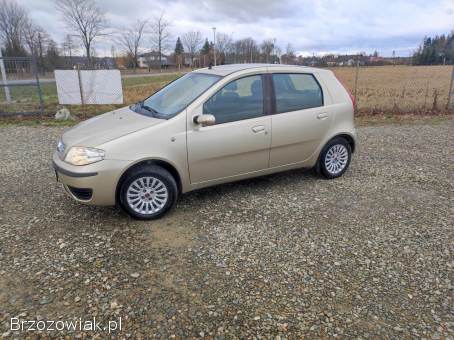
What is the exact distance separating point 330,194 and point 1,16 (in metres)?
49.7

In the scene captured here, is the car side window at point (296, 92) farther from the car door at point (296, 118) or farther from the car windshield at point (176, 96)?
the car windshield at point (176, 96)

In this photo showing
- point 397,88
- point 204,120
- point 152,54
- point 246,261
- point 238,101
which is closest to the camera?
point 246,261

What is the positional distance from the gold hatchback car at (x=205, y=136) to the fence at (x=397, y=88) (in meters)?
6.74

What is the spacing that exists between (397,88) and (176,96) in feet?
56.0

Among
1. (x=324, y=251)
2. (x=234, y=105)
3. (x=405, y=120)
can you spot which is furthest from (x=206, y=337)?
(x=405, y=120)

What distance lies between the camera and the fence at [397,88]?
10.7 metres

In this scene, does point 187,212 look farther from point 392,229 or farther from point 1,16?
point 1,16

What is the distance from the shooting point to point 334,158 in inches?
193

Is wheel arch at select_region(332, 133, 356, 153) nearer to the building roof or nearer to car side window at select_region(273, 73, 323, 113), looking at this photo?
car side window at select_region(273, 73, 323, 113)

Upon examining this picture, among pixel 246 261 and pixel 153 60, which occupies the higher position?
pixel 153 60

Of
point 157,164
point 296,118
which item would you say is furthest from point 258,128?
point 157,164

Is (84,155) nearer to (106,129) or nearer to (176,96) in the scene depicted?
(106,129)

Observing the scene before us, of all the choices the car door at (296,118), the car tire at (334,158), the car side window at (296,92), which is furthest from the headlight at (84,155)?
the car tire at (334,158)

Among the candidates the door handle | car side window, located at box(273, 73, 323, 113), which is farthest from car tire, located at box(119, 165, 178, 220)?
car side window, located at box(273, 73, 323, 113)
